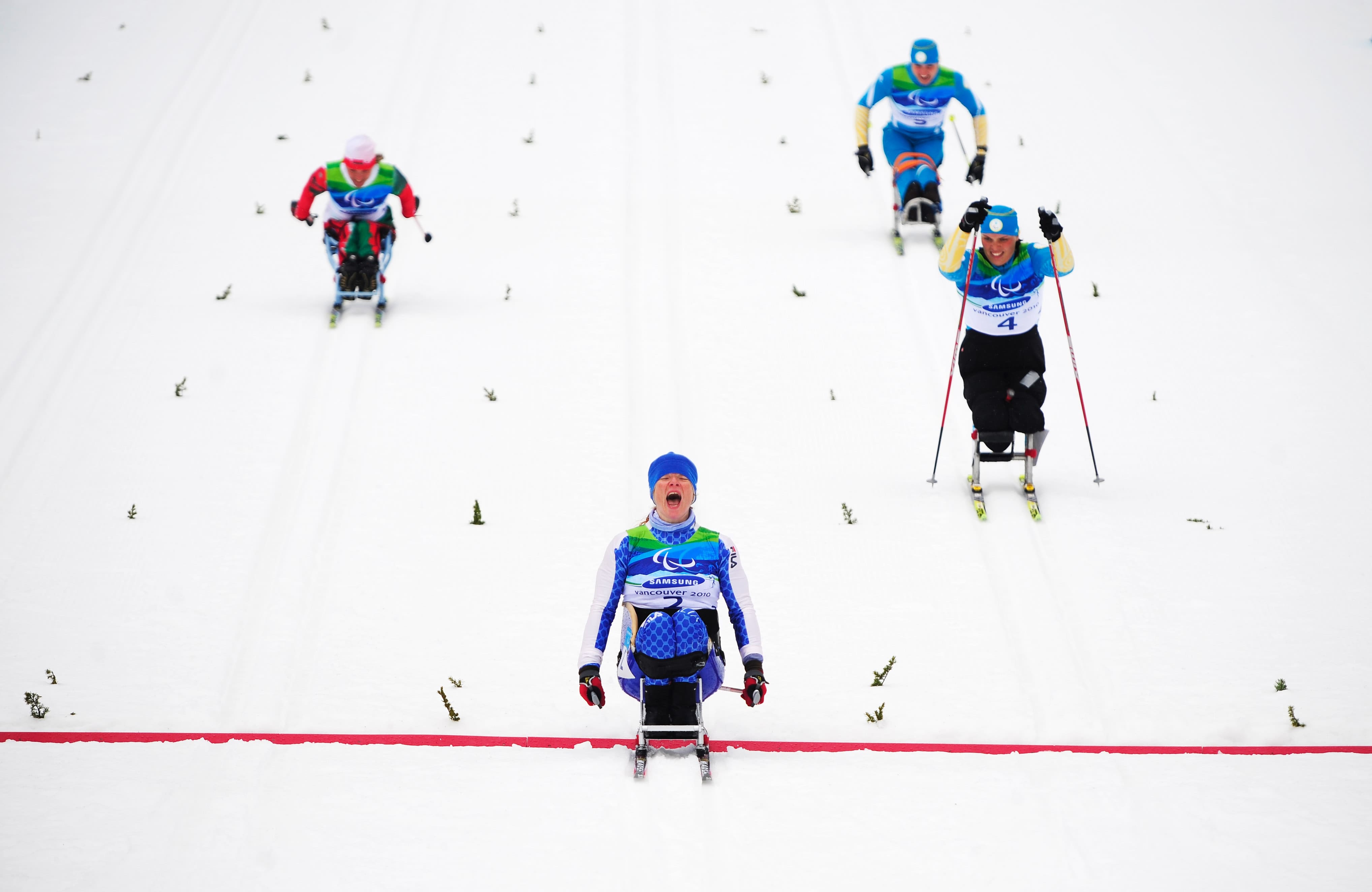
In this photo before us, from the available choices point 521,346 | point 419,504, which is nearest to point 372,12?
point 521,346

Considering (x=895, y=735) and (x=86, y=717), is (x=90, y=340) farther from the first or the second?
(x=895, y=735)

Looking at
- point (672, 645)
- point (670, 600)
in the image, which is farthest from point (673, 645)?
point (670, 600)

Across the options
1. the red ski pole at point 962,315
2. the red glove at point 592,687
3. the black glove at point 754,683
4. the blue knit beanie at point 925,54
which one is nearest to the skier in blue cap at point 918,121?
the blue knit beanie at point 925,54

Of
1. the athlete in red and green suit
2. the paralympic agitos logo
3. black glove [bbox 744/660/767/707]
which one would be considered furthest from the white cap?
black glove [bbox 744/660/767/707]

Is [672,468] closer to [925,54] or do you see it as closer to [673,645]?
[673,645]

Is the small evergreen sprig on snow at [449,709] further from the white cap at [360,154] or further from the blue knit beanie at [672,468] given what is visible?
the white cap at [360,154]

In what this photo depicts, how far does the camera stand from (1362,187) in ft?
41.3

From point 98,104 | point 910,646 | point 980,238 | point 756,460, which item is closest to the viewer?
point 910,646

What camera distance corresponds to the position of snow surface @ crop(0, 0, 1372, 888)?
16.5 feet

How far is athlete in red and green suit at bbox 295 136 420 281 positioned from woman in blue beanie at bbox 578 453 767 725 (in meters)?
5.64

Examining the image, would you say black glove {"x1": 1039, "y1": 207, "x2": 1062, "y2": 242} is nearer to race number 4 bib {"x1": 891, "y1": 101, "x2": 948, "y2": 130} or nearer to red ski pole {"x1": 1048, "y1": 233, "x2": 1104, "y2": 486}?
red ski pole {"x1": 1048, "y1": 233, "x2": 1104, "y2": 486}

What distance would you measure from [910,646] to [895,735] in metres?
0.77

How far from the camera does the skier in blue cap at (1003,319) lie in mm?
7398

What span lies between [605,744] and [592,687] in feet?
1.88
